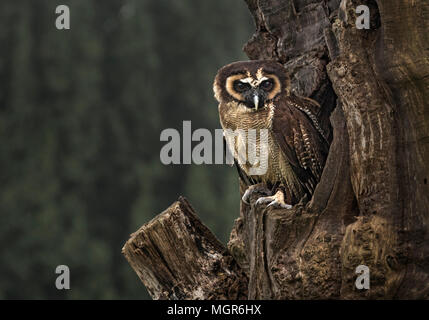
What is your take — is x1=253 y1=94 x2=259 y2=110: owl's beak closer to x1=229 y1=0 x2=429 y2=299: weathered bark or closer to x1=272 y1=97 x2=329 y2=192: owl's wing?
x1=272 y1=97 x2=329 y2=192: owl's wing

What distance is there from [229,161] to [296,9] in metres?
1.18

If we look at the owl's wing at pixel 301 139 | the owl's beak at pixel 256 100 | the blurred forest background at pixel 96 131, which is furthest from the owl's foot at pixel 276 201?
the blurred forest background at pixel 96 131

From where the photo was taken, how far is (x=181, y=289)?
161 inches

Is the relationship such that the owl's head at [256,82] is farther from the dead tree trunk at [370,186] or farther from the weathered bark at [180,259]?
the weathered bark at [180,259]

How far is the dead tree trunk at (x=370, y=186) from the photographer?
3295 millimetres

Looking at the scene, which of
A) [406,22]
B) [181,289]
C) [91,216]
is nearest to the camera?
[406,22]

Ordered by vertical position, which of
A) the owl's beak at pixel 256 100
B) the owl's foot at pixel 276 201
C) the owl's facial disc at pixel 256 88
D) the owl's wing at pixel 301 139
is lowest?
the owl's foot at pixel 276 201

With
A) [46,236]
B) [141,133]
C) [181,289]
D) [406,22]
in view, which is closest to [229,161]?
[181,289]

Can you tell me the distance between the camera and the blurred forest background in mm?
10938

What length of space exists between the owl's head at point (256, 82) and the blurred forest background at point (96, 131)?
6.93 m

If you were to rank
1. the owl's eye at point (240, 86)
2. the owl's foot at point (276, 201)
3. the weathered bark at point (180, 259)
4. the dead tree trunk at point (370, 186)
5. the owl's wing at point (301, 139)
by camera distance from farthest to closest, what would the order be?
the owl's eye at point (240, 86)
the owl's wing at point (301, 139)
the weathered bark at point (180, 259)
the owl's foot at point (276, 201)
the dead tree trunk at point (370, 186)

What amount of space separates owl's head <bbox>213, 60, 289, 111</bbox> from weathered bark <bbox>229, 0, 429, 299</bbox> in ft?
2.32
